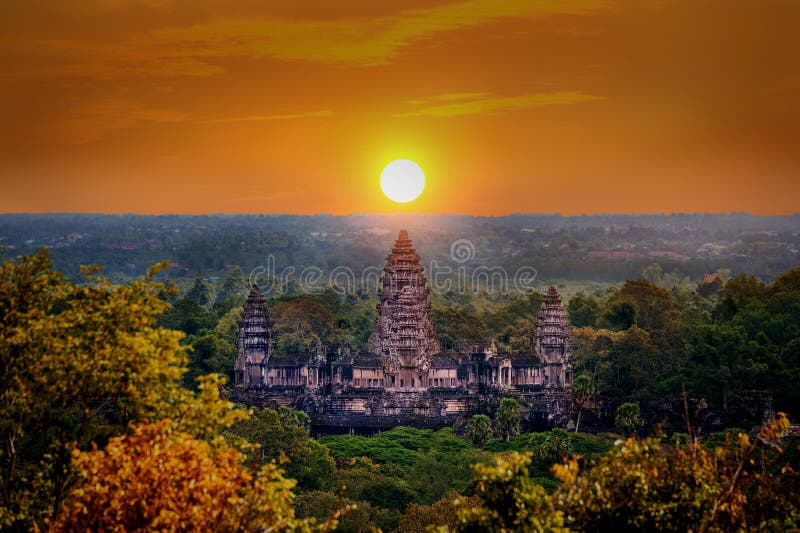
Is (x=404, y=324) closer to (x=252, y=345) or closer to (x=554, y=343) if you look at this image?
(x=554, y=343)

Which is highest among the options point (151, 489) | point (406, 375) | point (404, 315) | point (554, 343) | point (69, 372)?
point (69, 372)

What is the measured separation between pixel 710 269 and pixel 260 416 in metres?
140

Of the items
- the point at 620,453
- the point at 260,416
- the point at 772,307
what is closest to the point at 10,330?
the point at 620,453

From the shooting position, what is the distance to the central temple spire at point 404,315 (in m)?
63.9

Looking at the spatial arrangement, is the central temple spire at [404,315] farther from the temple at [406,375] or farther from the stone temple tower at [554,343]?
the stone temple tower at [554,343]

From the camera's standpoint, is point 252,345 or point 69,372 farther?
point 252,345

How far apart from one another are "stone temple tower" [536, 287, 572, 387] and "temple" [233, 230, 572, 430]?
0.20 ft

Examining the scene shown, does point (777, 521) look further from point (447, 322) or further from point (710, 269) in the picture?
point (710, 269)

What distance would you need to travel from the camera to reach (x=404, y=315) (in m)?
65.5

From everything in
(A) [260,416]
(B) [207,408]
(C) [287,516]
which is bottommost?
(A) [260,416]

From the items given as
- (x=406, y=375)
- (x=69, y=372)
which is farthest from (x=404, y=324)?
(x=69, y=372)

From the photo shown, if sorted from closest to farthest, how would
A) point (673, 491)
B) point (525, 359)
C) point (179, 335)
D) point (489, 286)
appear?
1. point (673, 491)
2. point (179, 335)
3. point (525, 359)
4. point (489, 286)

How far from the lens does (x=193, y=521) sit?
16.8 m

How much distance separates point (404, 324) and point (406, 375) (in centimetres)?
374
